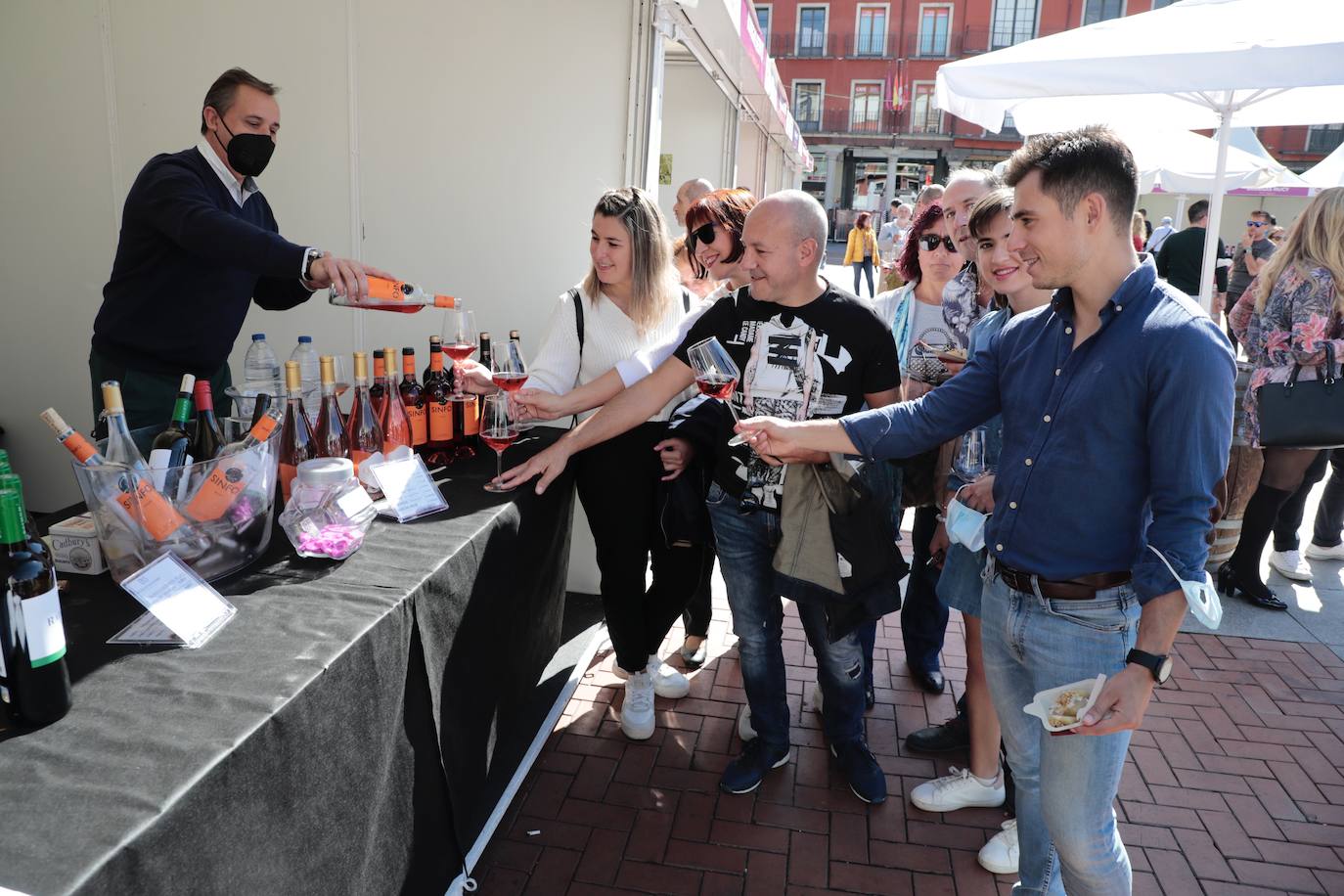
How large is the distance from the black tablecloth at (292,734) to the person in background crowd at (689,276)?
180cm

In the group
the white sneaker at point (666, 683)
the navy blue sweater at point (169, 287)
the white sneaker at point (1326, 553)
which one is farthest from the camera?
the white sneaker at point (1326, 553)

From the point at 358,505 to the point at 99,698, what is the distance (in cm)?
66

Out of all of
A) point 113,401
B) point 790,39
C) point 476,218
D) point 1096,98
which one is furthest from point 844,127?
point 113,401

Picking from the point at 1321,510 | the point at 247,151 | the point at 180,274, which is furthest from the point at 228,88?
the point at 1321,510

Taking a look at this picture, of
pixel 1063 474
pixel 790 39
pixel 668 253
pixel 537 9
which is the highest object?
pixel 790 39

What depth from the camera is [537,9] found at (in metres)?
3.80

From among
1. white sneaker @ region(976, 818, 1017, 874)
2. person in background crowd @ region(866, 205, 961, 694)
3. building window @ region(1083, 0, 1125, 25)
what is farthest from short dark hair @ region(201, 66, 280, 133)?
building window @ region(1083, 0, 1125, 25)

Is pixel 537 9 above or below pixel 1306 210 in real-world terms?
above

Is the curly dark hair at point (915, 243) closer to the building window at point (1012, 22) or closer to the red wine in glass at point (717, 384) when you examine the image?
the red wine in glass at point (717, 384)

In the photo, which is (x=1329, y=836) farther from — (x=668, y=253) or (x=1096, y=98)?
(x=1096, y=98)

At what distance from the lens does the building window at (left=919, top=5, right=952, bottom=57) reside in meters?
37.1

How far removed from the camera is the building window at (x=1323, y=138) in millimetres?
35219

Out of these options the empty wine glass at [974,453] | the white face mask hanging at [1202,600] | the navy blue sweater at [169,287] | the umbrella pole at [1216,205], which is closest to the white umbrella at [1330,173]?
the umbrella pole at [1216,205]

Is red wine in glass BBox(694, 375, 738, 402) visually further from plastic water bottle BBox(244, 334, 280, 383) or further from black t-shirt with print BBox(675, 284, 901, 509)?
plastic water bottle BBox(244, 334, 280, 383)
